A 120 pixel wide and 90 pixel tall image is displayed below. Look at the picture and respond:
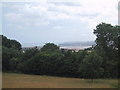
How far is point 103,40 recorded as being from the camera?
3884 centimetres

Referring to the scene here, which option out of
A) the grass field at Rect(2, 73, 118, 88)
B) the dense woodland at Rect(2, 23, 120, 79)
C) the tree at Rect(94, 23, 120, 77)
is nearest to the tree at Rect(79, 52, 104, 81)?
the grass field at Rect(2, 73, 118, 88)

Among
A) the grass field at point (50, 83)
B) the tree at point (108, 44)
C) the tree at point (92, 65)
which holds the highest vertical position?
the tree at point (108, 44)

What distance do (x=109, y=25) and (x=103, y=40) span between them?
283 centimetres

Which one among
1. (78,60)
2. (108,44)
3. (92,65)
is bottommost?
(92,65)

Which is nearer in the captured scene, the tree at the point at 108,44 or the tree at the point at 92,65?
the tree at the point at 92,65

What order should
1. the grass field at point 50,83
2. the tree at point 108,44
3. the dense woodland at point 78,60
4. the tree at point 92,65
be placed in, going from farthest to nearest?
1. the tree at point 108,44
2. the dense woodland at point 78,60
3. the tree at point 92,65
4. the grass field at point 50,83

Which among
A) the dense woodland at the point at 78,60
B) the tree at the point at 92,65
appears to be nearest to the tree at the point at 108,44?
the dense woodland at the point at 78,60

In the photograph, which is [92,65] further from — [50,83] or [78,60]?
[50,83]

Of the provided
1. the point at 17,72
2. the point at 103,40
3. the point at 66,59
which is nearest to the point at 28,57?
the point at 17,72

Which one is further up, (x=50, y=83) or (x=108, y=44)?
(x=108, y=44)

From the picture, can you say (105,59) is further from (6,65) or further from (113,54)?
(6,65)

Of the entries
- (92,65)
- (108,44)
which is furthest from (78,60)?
(92,65)

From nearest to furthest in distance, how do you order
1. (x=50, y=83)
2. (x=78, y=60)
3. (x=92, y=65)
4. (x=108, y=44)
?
(x=50, y=83)
(x=92, y=65)
(x=78, y=60)
(x=108, y=44)

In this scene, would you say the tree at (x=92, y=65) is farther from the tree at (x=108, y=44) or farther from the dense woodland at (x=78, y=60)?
the tree at (x=108, y=44)
